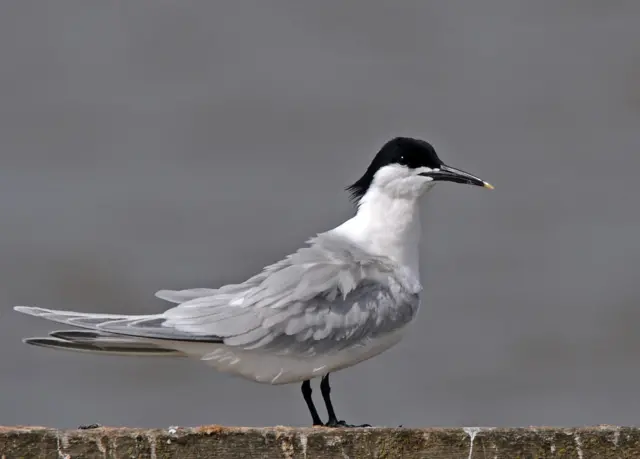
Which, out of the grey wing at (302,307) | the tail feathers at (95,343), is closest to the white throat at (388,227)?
the grey wing at (302,307)

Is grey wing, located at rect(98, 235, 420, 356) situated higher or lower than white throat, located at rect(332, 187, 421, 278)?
lower

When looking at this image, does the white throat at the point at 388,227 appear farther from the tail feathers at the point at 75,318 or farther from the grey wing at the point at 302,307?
the tail feathers at the point at 75,318

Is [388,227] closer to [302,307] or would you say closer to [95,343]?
[302,307]

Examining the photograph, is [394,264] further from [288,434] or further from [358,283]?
[288,434]

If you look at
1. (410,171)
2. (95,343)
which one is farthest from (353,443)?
(410,171)

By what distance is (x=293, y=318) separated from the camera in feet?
14.6

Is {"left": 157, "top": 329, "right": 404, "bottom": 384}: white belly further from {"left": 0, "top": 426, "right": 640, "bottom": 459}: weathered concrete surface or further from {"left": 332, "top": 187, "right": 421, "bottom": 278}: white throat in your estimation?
{"left": 0, "top": 426, "right": 640, "bottom": 459}: weathered concrete surface

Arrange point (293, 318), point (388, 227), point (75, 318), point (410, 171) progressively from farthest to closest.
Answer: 1. point (410, 171)
2. point (388, 227)
3. point (293, 318)
4. point (75, 318)

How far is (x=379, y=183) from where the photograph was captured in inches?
205

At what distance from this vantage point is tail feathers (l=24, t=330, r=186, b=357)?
3963 millimetres

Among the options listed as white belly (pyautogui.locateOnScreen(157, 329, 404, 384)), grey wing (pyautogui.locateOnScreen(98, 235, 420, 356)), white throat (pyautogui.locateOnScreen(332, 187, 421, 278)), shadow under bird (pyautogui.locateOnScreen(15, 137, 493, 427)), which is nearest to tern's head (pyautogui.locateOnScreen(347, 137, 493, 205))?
white throat (pyautogui.locateOnScreen(332, 187, 421, 278))

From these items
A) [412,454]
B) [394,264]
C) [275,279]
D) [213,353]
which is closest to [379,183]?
[394,264]

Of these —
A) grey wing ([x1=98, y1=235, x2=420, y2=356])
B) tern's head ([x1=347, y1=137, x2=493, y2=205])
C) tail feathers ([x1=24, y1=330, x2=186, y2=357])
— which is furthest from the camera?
tern's head ([x1=347, y1=137, x2=493, y2=205])

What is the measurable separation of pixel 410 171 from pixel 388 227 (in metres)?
0.30
